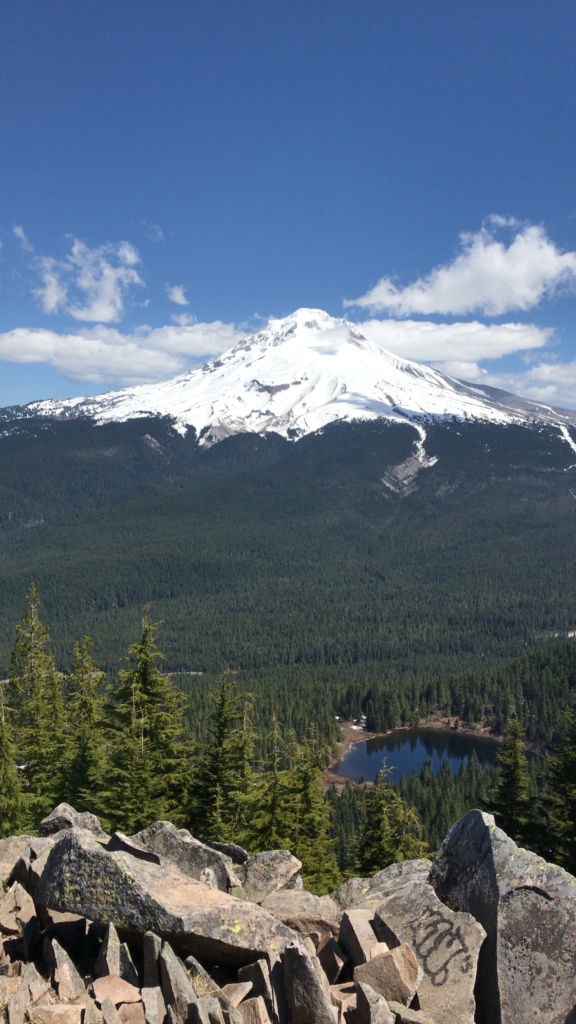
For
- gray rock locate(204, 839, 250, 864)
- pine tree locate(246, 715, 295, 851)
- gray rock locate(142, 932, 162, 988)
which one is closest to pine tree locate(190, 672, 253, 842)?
pine tree locate(246, 715, 295, 851)

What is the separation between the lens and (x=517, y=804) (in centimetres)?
3134

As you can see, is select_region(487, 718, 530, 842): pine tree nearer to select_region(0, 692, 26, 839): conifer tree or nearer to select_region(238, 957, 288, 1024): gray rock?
select_region(0, 692, 26, 839): conifer tree

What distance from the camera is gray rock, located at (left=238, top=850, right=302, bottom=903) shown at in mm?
15773

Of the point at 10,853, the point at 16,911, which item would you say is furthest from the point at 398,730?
the point at 16,911

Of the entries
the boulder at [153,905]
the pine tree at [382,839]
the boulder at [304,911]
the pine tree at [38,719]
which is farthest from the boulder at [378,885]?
the pine tree at [38,719]

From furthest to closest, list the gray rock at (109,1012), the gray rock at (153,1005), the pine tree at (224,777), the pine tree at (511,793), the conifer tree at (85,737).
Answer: the pine tree at (511,793) < the conifer tree at (85,737) < the pine tree at (224,777) < the gray rock at (153,1005) < the gray rock at (109,1012)

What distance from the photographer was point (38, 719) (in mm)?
34281

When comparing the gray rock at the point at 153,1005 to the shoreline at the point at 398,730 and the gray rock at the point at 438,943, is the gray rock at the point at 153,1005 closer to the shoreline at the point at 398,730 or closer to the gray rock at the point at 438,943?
the gray rock at the point at 438,943

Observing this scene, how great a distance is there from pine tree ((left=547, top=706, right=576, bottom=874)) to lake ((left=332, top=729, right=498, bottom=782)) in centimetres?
8730

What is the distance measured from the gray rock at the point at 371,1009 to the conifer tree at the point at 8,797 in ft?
68.8

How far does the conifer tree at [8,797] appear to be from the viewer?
86.5 ft

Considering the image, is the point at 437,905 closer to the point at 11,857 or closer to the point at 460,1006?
the point at 460,1006

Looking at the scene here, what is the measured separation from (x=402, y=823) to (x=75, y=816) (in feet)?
55.7

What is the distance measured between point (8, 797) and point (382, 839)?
16.3 m
